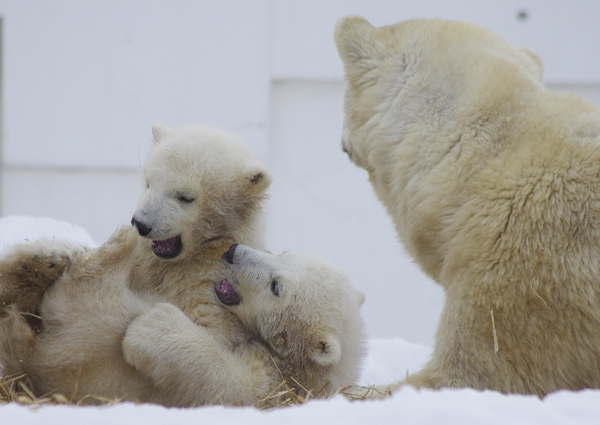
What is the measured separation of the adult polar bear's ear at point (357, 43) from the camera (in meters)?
2.50

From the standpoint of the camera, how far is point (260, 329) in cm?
267

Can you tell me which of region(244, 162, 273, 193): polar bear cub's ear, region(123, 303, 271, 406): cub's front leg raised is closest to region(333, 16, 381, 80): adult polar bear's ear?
region(244, 162, 273, 193): polar bear cub's ear

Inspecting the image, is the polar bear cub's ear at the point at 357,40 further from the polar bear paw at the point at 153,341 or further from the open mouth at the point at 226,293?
the polar bear paw at the point at 153,341

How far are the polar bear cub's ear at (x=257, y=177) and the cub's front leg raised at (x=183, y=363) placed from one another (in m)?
0.78

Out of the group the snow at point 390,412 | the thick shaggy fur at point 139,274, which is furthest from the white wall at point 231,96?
the snow at point 390,412

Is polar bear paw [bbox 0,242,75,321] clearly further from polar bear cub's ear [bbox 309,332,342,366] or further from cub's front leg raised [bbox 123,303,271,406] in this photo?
polar bear cub's ear [bbox 309,332,342,366]

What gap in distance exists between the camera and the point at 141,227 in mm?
2521

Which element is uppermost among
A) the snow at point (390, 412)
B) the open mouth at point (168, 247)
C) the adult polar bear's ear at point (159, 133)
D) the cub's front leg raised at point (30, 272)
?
the adult polar bear's ear at point (159, 133)

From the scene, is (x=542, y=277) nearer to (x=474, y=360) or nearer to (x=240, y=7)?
(x=474, y=360)

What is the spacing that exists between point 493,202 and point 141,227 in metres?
1.46

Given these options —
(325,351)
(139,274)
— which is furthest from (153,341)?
(325,351)

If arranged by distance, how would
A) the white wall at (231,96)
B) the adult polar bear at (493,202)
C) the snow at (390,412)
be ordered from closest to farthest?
1. the snow at (390,412)
2. the adult polar bear at (493,202)
3. the white wall at (231,96)

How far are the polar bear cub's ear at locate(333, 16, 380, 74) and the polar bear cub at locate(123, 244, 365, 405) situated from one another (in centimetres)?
96

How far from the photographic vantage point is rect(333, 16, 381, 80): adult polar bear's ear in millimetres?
2504
